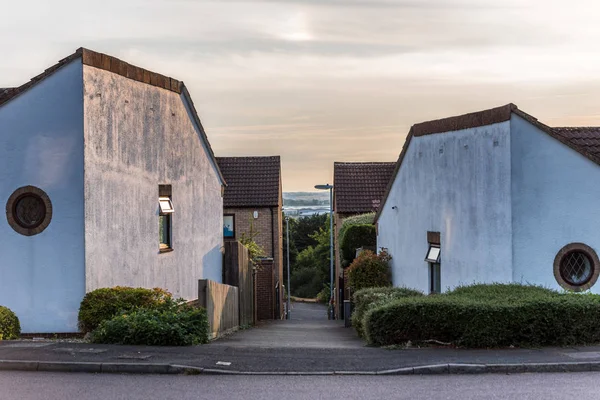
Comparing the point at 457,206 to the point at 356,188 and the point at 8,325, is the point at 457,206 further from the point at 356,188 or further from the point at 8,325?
the point at 356,188

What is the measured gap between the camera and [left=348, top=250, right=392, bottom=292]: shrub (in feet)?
90.8

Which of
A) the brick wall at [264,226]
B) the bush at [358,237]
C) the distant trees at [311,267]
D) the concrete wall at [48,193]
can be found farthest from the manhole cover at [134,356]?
the distant trees at [311,267]

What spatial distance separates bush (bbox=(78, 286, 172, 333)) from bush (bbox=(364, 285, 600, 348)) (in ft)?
16.1

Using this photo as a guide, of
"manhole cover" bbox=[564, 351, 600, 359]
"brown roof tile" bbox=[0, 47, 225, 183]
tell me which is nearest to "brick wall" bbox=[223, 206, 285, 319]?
"brown roof tile" bbox=[0, 47, 225, 183]

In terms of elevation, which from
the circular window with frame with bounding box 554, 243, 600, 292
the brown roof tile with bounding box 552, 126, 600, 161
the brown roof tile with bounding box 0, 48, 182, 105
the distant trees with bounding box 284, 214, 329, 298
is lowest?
the distant trees with bounding box 284, 214, 329, 298

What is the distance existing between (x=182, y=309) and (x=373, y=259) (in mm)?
12061

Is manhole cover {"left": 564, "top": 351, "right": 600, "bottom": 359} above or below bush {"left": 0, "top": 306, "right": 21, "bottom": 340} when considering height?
below

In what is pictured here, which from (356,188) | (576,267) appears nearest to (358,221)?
(356,188)

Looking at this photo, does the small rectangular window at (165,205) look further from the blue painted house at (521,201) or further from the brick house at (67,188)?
the blue painted house at (521,201)

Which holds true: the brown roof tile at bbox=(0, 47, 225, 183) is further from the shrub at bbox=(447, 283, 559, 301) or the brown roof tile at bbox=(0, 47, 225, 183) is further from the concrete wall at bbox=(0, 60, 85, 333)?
the shrub at bbox=(447, 283, 559, 301)

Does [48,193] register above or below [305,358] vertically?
above

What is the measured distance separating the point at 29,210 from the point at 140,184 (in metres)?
3.42

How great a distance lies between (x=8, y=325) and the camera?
16.2 m

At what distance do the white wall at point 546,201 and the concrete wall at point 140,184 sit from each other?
8.21m
